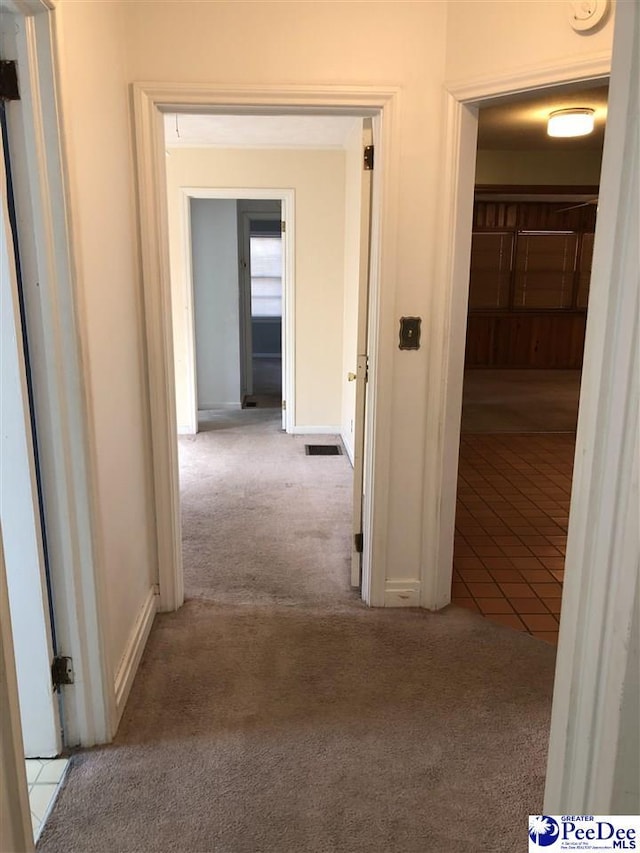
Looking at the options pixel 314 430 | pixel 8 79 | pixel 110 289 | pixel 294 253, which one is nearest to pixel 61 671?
pixel 110 289

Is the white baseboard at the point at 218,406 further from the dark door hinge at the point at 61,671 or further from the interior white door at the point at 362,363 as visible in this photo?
the dark door hinge at the point at 61,671

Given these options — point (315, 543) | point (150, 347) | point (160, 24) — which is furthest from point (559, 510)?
point (160, 24)

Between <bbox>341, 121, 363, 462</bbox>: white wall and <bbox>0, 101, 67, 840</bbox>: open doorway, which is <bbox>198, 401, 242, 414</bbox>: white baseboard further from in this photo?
<bbox>0, 101, 67, 840</bbox>: open doorway

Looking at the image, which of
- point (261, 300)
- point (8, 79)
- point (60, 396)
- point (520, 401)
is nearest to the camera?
point (8, 79)

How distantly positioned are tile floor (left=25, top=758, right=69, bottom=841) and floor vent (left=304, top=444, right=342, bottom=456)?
3382 millimetres

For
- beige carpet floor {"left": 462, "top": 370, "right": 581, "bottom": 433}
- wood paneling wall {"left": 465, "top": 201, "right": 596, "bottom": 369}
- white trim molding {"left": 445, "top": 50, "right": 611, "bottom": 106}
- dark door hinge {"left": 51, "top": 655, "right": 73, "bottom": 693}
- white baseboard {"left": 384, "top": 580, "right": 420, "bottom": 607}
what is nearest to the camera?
dark door hinge {"left": 51, "top": 655, "right": 73, "bottom": 693}

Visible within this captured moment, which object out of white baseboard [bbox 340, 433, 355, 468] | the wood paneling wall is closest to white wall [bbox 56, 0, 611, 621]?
white baseboard [bbox 340, 433, 355, 468]

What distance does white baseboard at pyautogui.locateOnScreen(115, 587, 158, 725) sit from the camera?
6.93 ft

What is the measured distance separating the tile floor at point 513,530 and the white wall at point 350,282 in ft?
3.15

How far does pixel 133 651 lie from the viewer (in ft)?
7.54

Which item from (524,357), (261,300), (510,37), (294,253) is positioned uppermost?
(510,37)

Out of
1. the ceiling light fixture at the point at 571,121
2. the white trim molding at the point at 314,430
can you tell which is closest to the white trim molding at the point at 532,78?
the ceiling light fixture at the point at 571,121

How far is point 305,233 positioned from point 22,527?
4.08 meters

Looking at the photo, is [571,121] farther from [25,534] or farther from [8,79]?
[25,534]
